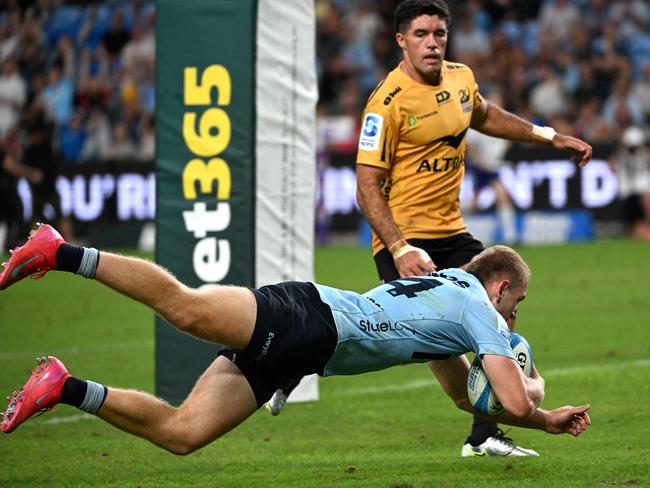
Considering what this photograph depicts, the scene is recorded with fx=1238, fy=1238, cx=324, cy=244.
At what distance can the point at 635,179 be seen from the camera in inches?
850

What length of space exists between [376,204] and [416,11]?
1222 mm

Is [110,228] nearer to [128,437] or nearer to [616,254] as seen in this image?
[616,254]

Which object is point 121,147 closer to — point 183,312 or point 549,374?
point 549,374

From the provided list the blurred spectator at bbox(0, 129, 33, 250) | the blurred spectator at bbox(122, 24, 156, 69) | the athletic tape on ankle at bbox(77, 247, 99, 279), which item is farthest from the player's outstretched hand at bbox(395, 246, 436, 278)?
the blurred spectator at bbox(122, 24, 156, 69)

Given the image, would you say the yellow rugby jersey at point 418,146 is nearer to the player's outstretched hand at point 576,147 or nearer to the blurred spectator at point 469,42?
the player's outstretched hand at point 576,147

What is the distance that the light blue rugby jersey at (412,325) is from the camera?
6051mm

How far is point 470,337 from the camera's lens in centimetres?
609

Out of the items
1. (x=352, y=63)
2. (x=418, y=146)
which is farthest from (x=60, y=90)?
(x=418, y=146)

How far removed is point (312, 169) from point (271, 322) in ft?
12.5

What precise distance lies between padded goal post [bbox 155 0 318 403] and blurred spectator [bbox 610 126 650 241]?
1331 centimetres

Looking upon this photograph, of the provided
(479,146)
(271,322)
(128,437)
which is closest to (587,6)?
(479,146)

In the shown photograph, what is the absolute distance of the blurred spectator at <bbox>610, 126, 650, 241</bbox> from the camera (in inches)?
851

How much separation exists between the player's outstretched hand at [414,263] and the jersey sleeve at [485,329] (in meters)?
0.98

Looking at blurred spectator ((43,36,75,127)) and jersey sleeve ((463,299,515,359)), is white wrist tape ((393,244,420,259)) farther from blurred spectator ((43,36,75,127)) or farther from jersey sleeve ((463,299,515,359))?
blurred spectator ((43,36,75,127))
